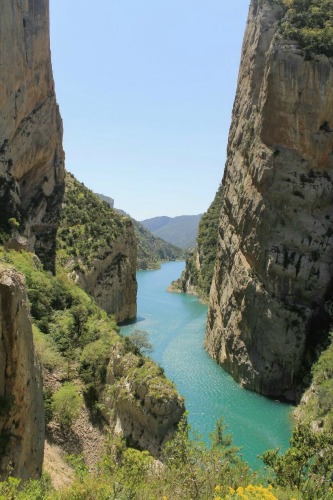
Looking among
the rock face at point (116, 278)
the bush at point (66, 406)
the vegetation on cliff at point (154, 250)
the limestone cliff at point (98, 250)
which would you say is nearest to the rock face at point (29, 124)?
the limestone cliff at point (98, 250)

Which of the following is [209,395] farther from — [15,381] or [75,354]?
[15,381]

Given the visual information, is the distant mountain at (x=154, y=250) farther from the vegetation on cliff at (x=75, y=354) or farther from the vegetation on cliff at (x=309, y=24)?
the vegetation on cliff at (x=75, y=354)

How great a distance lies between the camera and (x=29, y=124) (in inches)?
1298

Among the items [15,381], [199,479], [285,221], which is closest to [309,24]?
[285,221]

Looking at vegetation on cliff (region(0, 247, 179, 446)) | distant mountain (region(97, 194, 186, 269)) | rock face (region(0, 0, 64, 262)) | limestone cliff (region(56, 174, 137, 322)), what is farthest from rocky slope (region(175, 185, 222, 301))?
distant mountain (region(97, 194, 186, 269))

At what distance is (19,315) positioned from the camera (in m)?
11.4

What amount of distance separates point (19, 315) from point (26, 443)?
12.3 ft

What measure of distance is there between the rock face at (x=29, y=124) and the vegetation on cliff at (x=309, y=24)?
18140mm

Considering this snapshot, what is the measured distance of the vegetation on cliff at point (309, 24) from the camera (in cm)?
2859

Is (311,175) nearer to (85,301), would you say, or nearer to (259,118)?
(259,118)

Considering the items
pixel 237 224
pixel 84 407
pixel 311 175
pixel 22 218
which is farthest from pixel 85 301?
pixel 311 175

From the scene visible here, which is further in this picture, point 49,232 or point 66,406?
point 49,232

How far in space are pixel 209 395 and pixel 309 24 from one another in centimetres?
2621

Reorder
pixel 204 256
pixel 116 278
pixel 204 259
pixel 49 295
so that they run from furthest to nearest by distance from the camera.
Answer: pixel 204 256 → pixel 204 259 → pixel 116 278 → pixel 49 295
